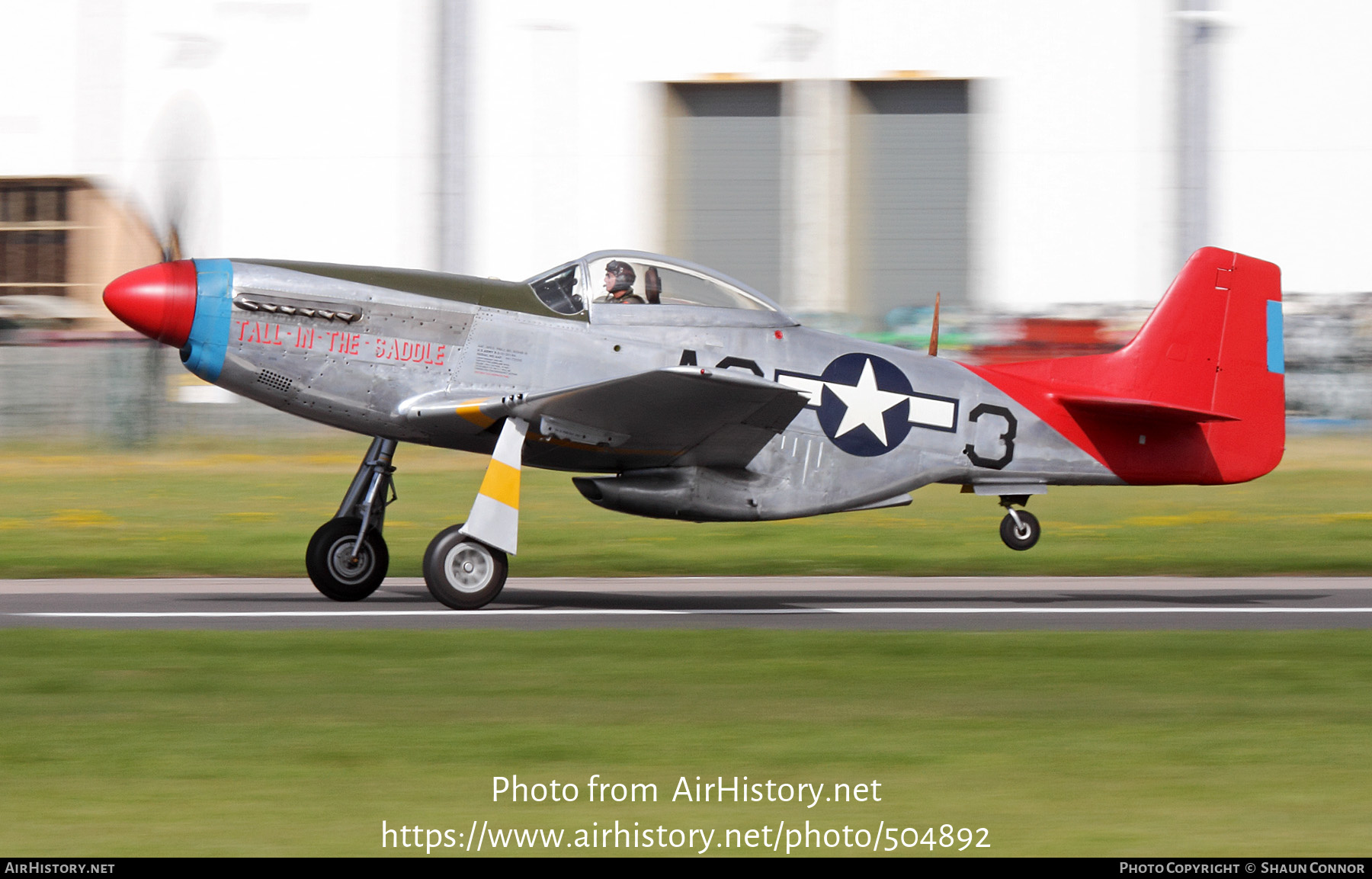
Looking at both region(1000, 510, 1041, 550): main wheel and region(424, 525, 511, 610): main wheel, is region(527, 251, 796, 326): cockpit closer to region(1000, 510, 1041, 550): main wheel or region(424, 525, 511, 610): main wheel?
region(424, 525, 511, 610): main wheel

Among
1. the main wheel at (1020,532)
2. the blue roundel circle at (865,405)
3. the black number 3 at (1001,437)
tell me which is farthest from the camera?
the main wheel at (1020,532)

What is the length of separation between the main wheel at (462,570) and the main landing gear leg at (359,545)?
2.66 ft

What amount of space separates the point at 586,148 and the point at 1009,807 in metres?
19.2

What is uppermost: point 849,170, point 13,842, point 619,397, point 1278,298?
point 849,170

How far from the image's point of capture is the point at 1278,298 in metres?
12.1

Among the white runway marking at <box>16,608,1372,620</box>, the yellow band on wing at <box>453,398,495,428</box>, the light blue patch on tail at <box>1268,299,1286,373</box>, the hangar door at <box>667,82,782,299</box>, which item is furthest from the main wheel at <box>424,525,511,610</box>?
the hangar door at <box>667,82,782,299</box>

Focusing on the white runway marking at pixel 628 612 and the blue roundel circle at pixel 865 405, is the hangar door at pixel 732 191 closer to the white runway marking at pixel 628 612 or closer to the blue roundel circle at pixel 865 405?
the blue roundel circle at pixel 865 405

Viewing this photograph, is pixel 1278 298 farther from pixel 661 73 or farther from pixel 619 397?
pixel 661 73

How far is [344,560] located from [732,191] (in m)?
14.5

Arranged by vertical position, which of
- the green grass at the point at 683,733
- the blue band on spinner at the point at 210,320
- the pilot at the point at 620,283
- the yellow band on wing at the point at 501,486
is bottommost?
the green grass at the point at 683,733

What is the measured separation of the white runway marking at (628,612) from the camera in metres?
10.1

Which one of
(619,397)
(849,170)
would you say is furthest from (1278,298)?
(849,170)

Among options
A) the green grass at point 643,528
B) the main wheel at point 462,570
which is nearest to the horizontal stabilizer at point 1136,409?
the green grass at point 643,528

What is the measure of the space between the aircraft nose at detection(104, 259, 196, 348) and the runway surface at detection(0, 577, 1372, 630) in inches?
72.2
